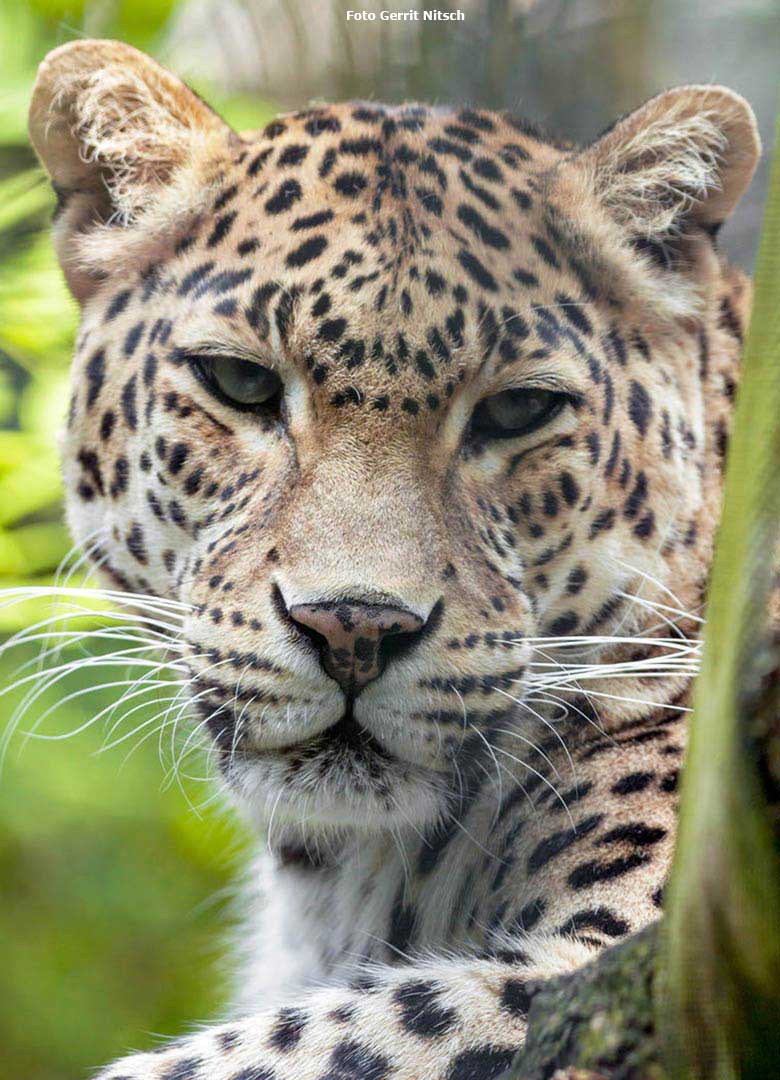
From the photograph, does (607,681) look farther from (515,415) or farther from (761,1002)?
(761,1002)

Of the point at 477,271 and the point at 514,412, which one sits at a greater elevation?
the point at 477,271

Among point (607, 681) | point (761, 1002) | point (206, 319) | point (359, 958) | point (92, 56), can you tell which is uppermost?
point (92, 56)

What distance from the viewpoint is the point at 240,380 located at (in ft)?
7.44

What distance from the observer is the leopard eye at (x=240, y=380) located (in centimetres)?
223

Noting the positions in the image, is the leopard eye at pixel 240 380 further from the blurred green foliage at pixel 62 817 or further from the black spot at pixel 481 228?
the blurred green foliage at pixel 62 817

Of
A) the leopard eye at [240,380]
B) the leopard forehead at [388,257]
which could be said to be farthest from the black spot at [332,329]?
the leopard eye at [240,380]

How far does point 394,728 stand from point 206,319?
30.8 inches

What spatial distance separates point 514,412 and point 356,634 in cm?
54

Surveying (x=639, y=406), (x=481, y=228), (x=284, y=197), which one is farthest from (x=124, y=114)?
(x=639, y=406)

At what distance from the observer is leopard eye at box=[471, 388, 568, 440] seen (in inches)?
86.0

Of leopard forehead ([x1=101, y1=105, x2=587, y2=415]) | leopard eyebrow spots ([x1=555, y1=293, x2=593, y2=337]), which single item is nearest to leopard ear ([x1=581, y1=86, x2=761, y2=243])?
leopard forehead ([x1=101, y1=105, x2=587, y2=415])

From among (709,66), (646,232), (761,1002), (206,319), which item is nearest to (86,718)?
(206,319)

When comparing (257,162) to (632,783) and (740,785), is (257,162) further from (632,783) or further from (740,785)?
(740,785)

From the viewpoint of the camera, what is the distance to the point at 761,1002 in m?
0.97
